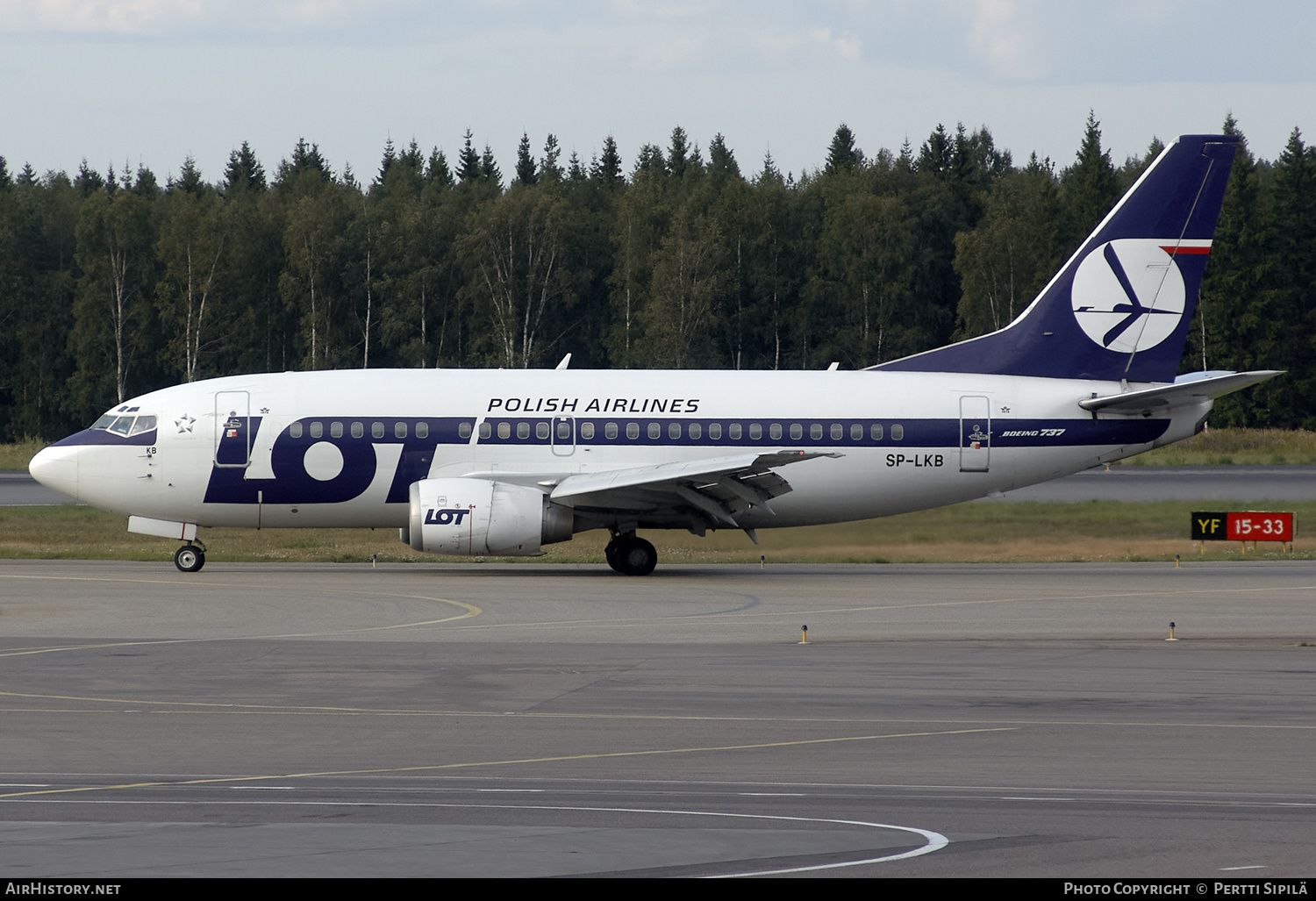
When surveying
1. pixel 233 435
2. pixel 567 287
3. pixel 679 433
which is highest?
pixel 567 287

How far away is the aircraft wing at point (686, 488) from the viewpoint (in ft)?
101

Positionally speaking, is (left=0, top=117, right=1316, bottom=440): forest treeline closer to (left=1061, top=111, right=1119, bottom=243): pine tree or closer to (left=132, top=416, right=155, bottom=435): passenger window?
(left=1061, top=111, right=1119, bottom=243): pine tree

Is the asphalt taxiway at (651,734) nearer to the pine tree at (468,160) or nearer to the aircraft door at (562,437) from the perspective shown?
the aircraft door at (562,437)

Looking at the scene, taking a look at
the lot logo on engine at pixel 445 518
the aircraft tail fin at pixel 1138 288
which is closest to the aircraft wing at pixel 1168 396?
the aircraft tail fin at pixel 1138 288

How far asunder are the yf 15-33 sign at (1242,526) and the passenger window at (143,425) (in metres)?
26.3

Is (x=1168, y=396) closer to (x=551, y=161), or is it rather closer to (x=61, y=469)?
(x=61, y=469)

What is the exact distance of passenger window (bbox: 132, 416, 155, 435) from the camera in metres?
32.6

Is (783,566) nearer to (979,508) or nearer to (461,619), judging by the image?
(979,508)

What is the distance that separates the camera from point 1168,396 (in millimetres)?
Result: 32344

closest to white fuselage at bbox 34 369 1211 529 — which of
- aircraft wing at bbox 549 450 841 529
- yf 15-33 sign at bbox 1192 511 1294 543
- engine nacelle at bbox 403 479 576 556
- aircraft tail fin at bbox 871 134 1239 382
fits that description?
aircraft tail fin at bbox 871 134 1239 382

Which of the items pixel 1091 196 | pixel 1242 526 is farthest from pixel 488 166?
pixel 1242 526

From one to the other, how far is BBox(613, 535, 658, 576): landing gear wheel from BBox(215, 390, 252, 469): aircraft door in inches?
336

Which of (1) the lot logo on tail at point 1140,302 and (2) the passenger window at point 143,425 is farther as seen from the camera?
(1) the lot logo on tail at point 1140,302

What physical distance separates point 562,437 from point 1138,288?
13.9m
